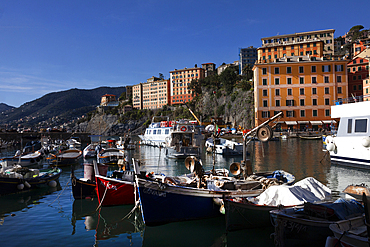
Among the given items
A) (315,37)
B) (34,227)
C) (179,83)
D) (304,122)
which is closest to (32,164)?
(34,227)

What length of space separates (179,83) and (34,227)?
127 m

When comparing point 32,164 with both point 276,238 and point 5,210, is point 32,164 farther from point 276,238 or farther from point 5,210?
point 276,238

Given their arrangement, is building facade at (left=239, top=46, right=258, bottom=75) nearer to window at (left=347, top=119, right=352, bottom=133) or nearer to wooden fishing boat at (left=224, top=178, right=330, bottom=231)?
window at (left=347, top=119, right=352, bottom=133)

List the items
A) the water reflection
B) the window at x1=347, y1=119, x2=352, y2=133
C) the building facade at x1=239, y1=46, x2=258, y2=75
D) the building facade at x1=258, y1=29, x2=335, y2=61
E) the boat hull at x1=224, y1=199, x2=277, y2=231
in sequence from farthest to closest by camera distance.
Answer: the building facade at x1=239, y1=46, x2=258, y2=75
the building facade at x1=258, y1=29, x2=335, y2=61
the window at x1=347, y1=119, x2=352, y2=133
the water reflection
the boat hull at x1=224, y1=199, x2=277, y2=231

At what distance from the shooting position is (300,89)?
64.8 metres

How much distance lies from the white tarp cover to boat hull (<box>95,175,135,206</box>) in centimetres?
624

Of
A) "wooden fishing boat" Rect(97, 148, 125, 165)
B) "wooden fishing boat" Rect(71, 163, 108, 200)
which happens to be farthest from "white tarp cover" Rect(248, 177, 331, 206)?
"wooden fishing boat" Rect(97, 148, 125, 165)

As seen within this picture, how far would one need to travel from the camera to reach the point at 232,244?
947cm

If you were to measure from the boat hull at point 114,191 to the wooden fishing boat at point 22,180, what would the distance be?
6627mm

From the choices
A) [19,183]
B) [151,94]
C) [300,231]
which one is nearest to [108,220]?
[19,183]

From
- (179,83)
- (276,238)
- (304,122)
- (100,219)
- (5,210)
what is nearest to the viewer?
(276,238)

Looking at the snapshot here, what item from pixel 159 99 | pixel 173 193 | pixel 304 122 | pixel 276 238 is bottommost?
pixel 276 238

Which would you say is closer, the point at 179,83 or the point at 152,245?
the point at 152,245

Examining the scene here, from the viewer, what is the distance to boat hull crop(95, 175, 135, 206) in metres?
13.3
